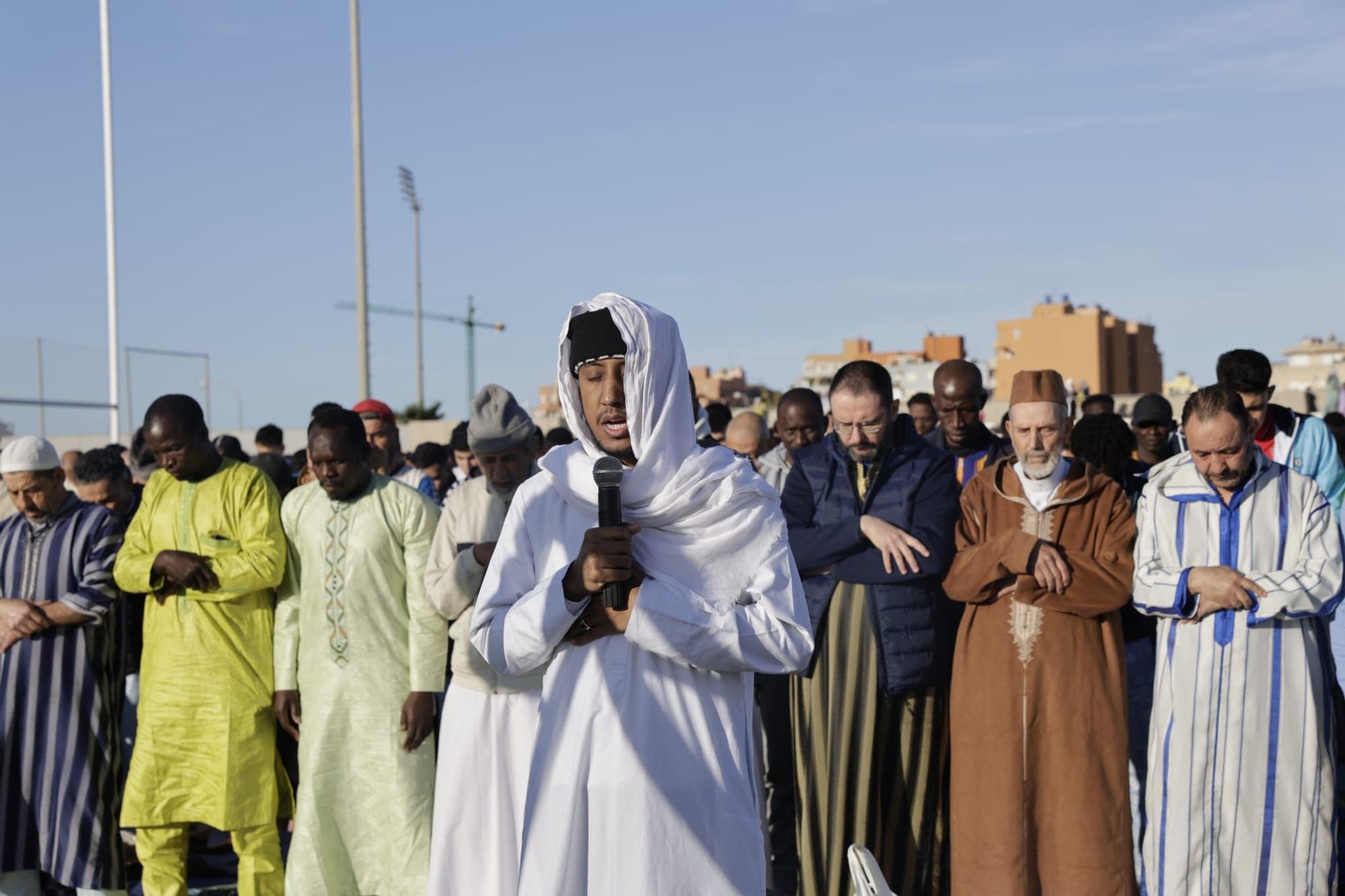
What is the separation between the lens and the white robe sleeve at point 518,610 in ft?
9.54

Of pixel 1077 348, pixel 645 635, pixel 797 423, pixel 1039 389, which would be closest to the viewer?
pixel 645 635

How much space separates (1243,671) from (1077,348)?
80.2m

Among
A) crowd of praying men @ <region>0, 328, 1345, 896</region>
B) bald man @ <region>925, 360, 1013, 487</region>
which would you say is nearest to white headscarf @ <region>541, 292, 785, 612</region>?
crowd of praying men @ <region>0, 328, 1345, 896</region>

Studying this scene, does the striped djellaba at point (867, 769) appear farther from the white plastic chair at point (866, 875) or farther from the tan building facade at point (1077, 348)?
the tan building facade at point (1077, 348)

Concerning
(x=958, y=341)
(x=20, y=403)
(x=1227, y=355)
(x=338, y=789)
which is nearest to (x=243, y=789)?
(x=338, y=789)

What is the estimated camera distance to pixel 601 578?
277 cm

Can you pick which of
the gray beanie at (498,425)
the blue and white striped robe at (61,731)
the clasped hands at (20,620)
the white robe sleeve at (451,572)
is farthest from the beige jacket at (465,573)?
the clasped hands at (20,620)

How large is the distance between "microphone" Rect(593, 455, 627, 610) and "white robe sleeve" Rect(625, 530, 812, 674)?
0.08m

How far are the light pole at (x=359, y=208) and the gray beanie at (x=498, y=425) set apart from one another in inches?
558

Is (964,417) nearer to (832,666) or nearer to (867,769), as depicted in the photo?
(832,666)

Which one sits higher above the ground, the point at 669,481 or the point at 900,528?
the point at 669,481

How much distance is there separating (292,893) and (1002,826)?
282 centimetres

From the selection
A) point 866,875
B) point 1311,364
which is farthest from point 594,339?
point 1311,364

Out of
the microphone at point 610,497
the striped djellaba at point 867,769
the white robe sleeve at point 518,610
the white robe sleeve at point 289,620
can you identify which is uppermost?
the microphone at point 610,497
